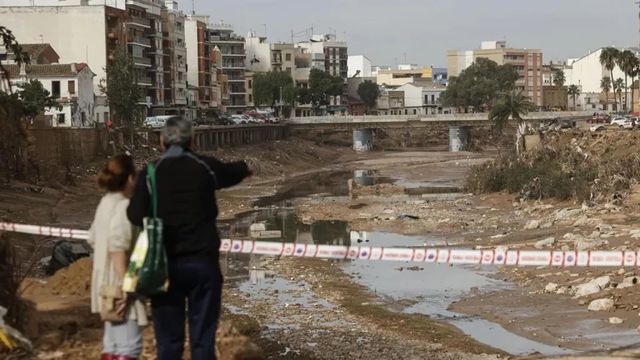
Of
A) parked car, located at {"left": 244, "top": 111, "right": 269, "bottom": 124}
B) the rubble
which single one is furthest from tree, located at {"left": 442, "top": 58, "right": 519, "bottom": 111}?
the rubble

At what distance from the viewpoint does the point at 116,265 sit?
22.5ft

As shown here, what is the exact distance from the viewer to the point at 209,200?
671 cm

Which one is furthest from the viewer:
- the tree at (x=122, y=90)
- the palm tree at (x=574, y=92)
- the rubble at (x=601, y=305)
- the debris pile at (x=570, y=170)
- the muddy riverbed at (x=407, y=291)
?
the palm tree at (x=574, y=92)

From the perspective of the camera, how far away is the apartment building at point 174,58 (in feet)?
331

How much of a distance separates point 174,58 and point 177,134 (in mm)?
98103

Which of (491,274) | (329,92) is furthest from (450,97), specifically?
(491,274)

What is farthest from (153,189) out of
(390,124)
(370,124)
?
(390,124)

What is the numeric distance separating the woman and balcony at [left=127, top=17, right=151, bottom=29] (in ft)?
284

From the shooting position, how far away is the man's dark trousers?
662 cm

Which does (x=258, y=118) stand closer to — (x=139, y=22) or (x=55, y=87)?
(x=139, y=22)

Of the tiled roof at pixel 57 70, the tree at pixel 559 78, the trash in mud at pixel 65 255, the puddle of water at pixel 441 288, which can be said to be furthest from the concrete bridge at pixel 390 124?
the trash in mud at pixel 65 255

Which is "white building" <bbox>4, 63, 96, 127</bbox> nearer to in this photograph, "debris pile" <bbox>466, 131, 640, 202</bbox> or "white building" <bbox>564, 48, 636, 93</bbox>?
"debris pile" <bbox>466, 131, 640, 202</bbox>

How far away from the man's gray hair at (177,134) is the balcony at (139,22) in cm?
8665

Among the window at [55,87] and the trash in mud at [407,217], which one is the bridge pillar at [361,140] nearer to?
the window at [55,87]
